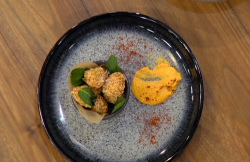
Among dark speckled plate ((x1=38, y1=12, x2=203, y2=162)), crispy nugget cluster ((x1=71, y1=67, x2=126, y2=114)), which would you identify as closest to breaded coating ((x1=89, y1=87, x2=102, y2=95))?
crispy nugget cluster ((x1=71, y1=67, x2=126, y2=114))

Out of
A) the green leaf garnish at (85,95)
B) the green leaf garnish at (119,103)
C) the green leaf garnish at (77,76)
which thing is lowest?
the green leaf garnish at (119,103)

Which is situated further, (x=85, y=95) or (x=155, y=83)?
(x=155, y=83)

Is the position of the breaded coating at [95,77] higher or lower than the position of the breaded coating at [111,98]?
higher

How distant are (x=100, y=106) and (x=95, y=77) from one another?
123 mm

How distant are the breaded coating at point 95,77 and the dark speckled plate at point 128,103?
105 millimetres

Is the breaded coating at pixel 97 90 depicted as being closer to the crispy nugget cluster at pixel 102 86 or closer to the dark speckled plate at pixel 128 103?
the crispy nugget cluster at pixel 102 86

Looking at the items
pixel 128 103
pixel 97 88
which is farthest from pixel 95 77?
pixel 128 103

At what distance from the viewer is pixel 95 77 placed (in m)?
1.16

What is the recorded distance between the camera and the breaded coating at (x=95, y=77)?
3.81ft

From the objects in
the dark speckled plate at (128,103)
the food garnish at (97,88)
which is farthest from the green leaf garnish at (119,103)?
the dark speckled plate at (128,103)

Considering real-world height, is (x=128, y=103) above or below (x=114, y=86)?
below

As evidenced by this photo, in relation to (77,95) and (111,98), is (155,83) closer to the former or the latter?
(111,98)

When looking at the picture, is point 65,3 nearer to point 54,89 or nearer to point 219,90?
point 54,89

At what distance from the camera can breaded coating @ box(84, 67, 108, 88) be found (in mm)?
1162
